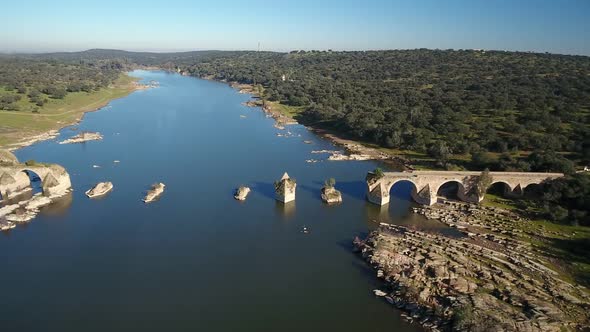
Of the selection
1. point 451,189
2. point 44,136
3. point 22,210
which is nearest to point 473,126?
point 451,189

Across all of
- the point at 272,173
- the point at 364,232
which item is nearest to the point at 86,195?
the point at 272,173

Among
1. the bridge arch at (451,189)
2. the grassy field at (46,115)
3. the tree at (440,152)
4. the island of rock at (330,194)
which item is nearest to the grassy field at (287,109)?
the grassy field at (46,115)

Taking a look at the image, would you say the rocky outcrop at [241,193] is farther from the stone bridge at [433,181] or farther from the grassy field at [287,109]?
the grassy field at [287,109]

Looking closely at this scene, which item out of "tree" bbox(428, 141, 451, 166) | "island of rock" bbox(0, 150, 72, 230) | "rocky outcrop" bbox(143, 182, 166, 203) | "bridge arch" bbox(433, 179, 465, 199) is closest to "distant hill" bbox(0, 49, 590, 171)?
"tree" bbox(428, 141, 451, 166)

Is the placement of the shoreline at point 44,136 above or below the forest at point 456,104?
below

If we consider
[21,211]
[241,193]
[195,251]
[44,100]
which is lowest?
[195,251]

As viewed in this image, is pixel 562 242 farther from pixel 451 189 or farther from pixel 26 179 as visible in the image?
pixel 26 179
